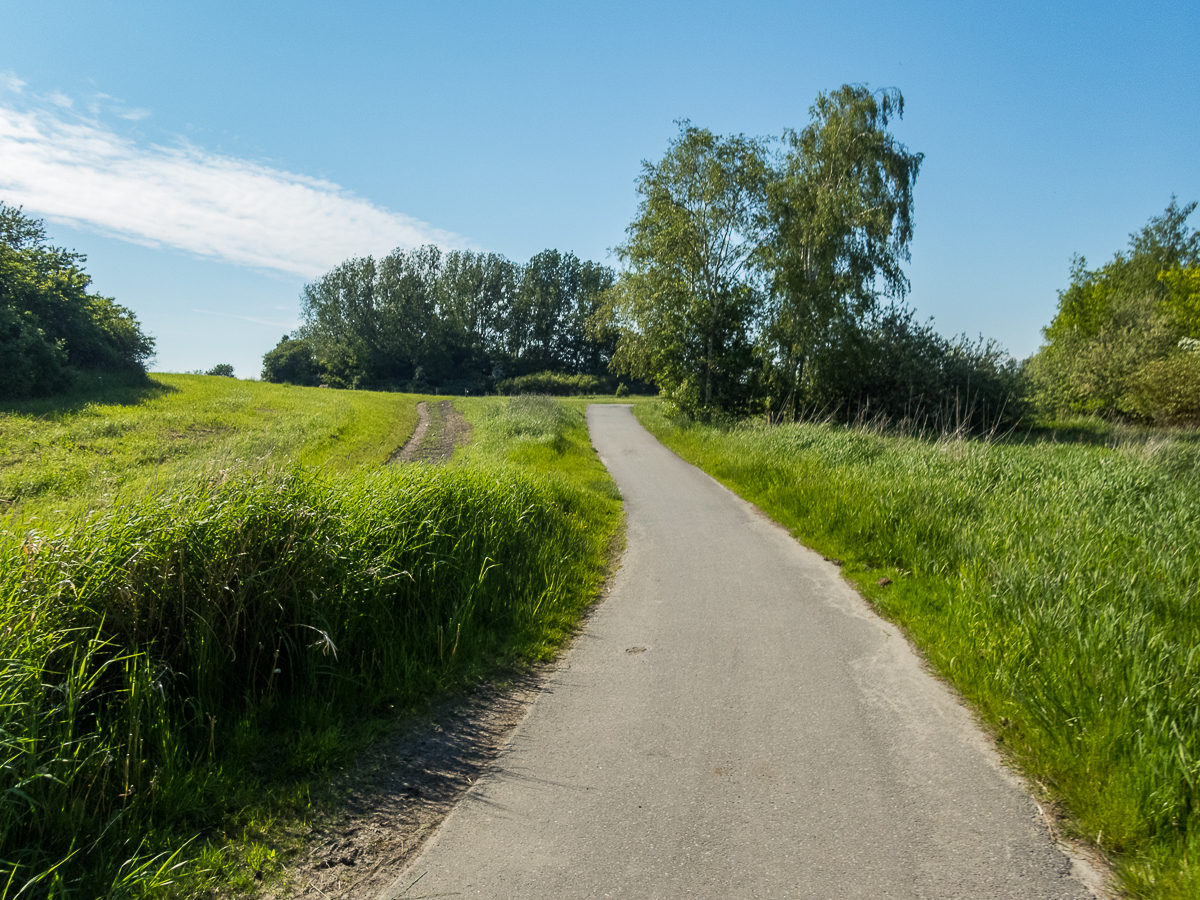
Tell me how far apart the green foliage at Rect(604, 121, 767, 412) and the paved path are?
68.6ft

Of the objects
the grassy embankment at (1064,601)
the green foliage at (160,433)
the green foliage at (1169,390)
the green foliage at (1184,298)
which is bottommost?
the green foliage at (160,433)

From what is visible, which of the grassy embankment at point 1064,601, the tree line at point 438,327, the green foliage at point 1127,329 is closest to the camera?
the grassy embankment at point 1064,601

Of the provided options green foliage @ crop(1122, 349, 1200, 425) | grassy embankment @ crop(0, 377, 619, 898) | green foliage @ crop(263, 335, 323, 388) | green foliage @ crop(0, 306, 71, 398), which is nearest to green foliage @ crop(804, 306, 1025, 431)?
green foliage @ crop(1122, 349, 1200, 425)

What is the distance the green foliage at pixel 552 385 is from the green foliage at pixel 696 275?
33.6m

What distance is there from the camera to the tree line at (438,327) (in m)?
72.0

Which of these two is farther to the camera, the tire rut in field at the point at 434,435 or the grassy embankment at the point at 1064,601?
the tire rut in field at the point at 434,435

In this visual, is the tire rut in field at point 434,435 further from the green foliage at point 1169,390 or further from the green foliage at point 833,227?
the green foliage at point 1169,390

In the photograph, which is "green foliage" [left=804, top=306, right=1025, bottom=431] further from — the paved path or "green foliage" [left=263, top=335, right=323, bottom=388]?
"green foliage" [left=263, top=335, right=323, bottom=388]

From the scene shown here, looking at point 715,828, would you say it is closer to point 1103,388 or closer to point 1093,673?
point 1093,673

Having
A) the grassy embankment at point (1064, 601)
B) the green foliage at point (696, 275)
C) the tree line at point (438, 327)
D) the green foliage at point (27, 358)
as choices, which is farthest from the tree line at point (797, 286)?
the tree line at point (438, 327)

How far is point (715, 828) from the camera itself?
314 centimetres

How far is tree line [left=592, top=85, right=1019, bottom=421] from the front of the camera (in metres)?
26.4

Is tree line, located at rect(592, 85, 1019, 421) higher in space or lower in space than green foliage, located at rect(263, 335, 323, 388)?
higher

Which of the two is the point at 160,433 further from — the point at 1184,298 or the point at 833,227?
the point at 1184,298
